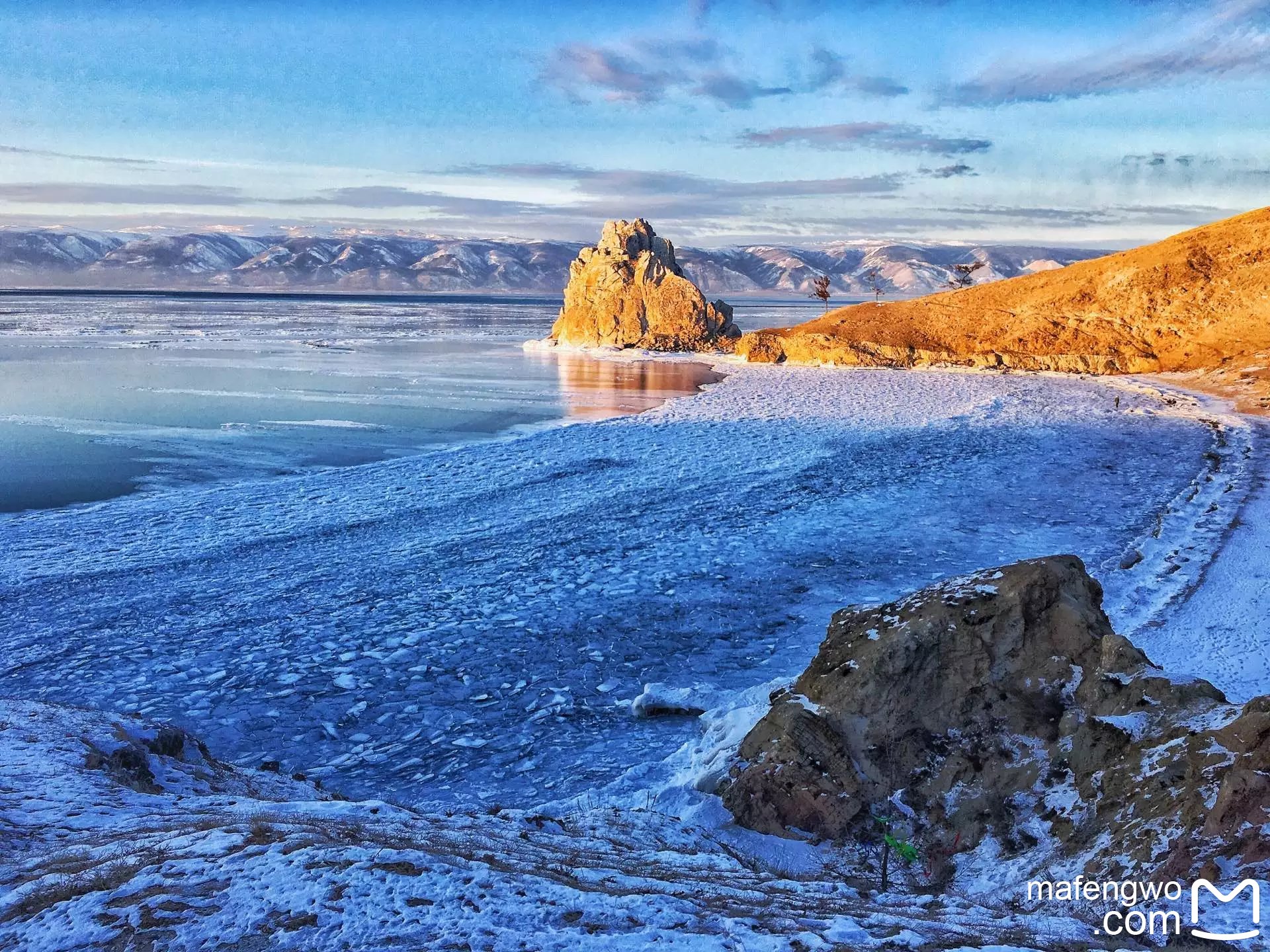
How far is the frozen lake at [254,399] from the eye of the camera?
17.1 metres

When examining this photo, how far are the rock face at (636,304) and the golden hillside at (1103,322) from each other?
686 cm

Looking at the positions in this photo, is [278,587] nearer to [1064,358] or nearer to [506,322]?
[1064,358]

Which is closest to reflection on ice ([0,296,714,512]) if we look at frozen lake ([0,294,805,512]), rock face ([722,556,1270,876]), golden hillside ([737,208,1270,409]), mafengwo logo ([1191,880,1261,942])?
frozen lake ([0,294,805,512])

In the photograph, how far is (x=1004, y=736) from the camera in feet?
18.4

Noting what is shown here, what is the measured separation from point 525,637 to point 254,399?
2030 centimetres

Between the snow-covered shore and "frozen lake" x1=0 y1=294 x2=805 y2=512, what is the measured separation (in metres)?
2.14

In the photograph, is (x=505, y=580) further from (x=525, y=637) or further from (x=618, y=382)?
(x=618, y=382)

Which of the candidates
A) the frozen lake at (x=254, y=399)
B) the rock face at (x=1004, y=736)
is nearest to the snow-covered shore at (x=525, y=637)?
the rock face at (x=1004, y=736)

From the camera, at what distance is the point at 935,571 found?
36.3 ft

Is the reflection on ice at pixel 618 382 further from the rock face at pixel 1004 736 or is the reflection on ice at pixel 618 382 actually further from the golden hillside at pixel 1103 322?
the rock face at pixel 1004 736

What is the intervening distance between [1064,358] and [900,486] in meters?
26.3

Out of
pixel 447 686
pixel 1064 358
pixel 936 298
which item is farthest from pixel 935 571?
pixel 936 298

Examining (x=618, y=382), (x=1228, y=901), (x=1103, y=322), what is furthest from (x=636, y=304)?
(x=1228, y=901)

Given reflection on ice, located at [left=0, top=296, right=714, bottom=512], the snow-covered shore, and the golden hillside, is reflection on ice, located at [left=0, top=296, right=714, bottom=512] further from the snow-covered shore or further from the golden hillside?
the golden hillside
